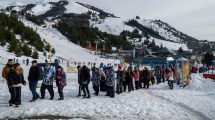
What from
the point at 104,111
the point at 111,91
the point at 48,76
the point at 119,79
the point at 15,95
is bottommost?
the point at 104,111

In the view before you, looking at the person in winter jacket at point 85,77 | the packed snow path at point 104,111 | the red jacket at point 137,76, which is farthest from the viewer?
the red jacket at point 137,76

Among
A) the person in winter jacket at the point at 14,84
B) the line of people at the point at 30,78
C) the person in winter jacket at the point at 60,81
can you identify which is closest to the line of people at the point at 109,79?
the person in winter jacket at the point at 60,81

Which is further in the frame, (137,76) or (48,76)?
(137,76)

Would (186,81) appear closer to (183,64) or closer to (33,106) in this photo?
(183,64)

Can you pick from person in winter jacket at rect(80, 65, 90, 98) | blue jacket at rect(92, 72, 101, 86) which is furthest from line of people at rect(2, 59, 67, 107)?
blue jacket at rect(92, 72, 101, 86)

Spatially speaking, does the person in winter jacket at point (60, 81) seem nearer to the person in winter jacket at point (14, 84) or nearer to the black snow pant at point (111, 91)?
the person in winter jacket at point (14, 84)

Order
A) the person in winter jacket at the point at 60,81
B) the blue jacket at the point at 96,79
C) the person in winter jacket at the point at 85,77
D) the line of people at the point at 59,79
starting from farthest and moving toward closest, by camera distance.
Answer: the blue jacket at the point at 96,79 < the person in winter jacket at the point at 85,77 < the person in winter jacket at the point at 60,81 < the line of people at the point at 59,79

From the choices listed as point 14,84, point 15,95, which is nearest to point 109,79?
point 15,95

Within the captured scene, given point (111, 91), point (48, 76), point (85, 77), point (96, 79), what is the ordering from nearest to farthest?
point (48, 76) < point (85, 77) < point (111, 91) < point (96, 79)

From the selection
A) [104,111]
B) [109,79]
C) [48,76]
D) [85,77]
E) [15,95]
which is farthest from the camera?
[109,79]

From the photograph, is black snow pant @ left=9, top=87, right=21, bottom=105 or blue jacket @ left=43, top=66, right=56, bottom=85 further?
blue jacket @ left=43, top=66, right=56, bottom=85

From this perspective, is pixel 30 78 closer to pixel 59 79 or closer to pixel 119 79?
pixel 59 79

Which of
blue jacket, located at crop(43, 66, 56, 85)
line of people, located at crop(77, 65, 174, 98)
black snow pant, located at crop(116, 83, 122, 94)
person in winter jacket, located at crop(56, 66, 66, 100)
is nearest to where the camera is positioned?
blue jacket, located at crop(43, 66, 56, 85)

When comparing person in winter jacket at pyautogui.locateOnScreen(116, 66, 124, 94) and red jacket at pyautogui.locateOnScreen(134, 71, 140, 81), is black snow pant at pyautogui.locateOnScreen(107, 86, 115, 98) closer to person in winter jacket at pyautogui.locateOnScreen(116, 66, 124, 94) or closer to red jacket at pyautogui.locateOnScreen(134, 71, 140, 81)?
person in winter jacket at pyautogui.locateOnScreen(116, 66, 124, 94)
